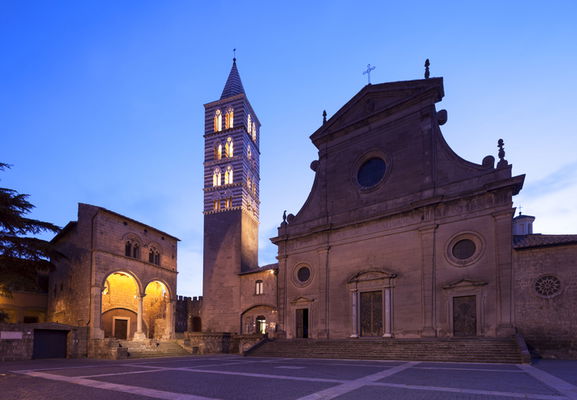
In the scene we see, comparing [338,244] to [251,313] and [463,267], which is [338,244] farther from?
[251,313]

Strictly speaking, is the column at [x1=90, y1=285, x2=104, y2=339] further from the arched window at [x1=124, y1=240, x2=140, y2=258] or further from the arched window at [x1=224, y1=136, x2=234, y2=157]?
the arched window at [x1=224, y1=136, x2=234, y2=157]

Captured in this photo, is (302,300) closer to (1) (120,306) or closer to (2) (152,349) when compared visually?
(2) (152,349)

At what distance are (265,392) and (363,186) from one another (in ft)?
65.6

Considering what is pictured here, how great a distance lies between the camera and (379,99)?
93.7 feet

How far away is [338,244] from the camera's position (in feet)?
92.3

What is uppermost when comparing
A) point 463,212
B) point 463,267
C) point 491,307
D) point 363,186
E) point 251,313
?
point 363,186

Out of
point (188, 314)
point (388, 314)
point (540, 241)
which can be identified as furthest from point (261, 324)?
point (540, 241)

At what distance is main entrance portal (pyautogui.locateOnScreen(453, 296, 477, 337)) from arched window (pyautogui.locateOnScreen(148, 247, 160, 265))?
23262 mm

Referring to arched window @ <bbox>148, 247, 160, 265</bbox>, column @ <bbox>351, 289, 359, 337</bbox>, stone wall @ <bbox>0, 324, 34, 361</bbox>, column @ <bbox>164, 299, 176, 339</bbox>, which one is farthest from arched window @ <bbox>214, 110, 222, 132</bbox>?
stone wall @ <bbox>0, 324, 34, 361</bbox>

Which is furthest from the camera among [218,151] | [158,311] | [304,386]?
[218,151]

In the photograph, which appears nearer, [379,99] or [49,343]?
[49,343]

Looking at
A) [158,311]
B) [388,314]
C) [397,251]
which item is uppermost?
[397,251]

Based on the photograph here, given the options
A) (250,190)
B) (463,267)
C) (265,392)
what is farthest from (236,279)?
(265,392)

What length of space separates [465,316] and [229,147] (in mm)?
25865
